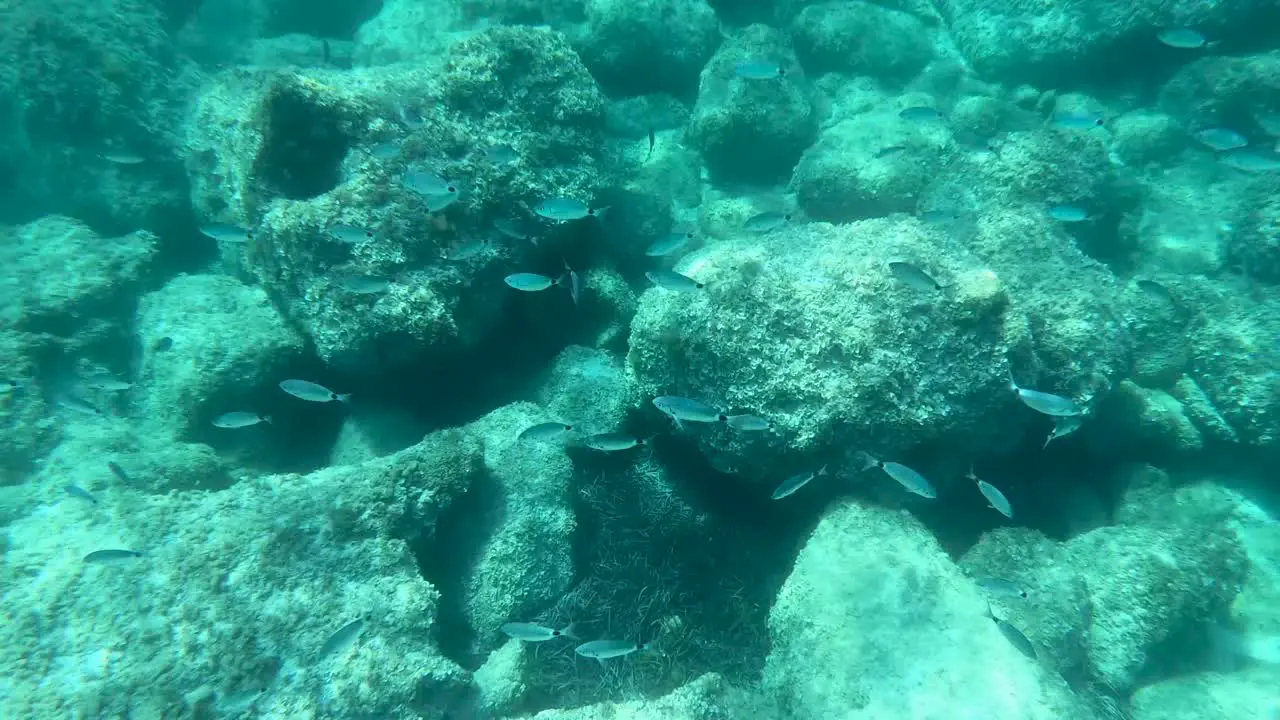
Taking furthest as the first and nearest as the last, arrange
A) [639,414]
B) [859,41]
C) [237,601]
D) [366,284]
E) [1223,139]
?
[859,41] → [1223,139] → [639,414] → [366,284] → [237,601]

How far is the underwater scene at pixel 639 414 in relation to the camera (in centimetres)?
465

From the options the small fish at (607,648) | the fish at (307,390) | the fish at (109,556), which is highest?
the fish at (307,390)

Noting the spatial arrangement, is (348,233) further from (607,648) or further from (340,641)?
(607,648)

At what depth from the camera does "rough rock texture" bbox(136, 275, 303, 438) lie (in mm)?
7004

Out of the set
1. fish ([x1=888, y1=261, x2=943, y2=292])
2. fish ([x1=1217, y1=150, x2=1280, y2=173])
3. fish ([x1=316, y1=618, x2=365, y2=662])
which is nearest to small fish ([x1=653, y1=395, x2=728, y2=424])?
fish ([x1=888, y1=261, x2=943, y2=292])

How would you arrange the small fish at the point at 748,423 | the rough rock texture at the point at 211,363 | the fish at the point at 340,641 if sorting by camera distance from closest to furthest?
the fish at the point at 340,641 → the small fish at the point at 748,423 → the rough rock texture at the point at 211,363

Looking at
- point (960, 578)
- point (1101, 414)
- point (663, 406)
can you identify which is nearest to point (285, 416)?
point (663, 406)

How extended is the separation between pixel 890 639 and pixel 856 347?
2.35 metres

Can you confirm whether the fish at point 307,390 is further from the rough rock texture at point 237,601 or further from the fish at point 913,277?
Answer: the fish at point 913,277

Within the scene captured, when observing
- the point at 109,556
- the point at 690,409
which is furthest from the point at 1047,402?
the point at 109,556

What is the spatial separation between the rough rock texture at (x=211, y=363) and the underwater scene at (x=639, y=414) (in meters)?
0.05

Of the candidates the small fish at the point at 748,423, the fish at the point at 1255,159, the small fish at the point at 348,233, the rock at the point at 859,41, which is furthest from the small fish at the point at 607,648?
the rock at the point at 859,41

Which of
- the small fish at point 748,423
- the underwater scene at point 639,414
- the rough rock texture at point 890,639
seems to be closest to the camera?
the rough rock texture at point 890,639

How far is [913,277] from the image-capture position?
4.98 metres
